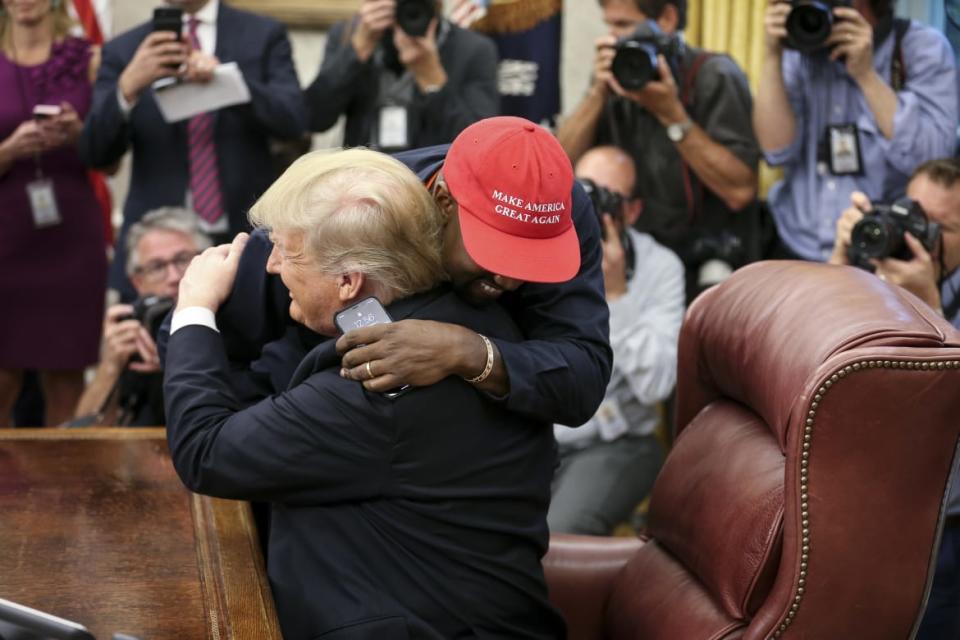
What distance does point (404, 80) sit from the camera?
3.70 meters

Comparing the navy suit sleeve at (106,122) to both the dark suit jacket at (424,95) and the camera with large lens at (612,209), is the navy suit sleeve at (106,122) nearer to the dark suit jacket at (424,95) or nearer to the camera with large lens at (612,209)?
the dark suit jacket at (424,95)

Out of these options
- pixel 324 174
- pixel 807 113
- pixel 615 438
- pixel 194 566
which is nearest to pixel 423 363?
pixel 324 174

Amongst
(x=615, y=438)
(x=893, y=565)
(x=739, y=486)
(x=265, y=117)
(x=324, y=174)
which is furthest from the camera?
(x=265, y=117)

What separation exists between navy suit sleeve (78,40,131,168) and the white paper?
143mm

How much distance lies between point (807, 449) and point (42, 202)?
111 inches

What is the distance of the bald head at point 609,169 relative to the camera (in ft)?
11.9

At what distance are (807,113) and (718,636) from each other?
80.4 inches

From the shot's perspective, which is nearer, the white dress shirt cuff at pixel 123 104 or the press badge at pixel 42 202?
the white dress shirt cuff at pixel 123 104

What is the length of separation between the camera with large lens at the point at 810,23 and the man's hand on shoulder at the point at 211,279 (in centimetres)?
183

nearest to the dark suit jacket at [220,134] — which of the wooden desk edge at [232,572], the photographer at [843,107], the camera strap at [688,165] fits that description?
the camera strap at [688,165]

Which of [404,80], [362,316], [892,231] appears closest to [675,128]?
[404,80]

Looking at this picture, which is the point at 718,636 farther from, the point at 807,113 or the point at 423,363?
the point at 807,113

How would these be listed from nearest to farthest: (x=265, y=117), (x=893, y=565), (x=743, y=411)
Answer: (x=893, y=565)
(x=743, y=411)
(x=265, y=117)

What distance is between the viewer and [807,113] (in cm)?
352
